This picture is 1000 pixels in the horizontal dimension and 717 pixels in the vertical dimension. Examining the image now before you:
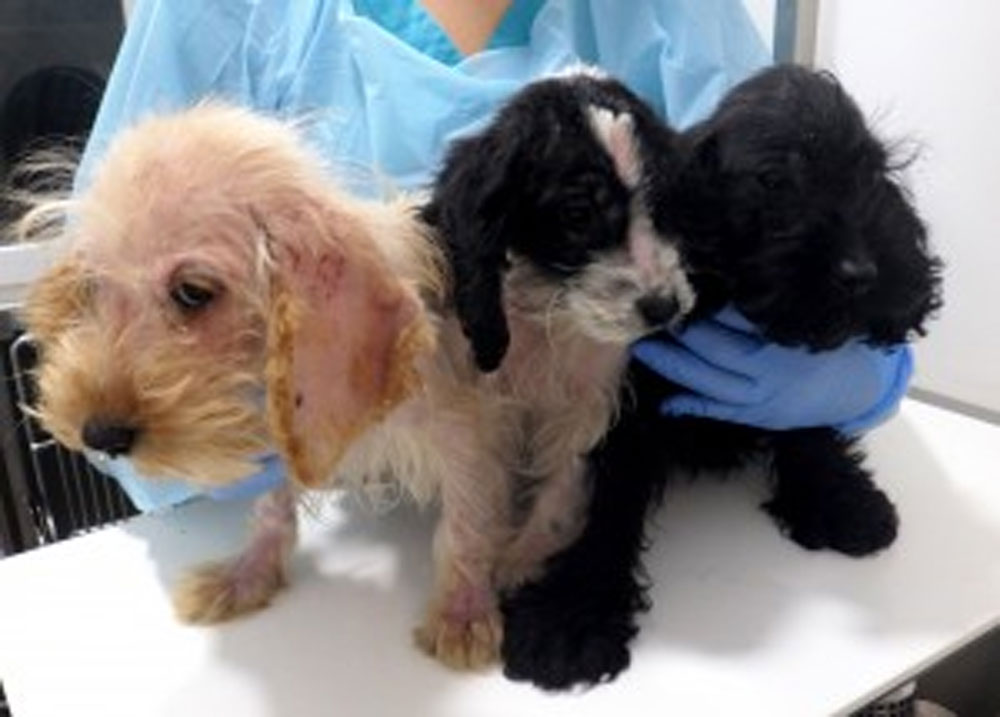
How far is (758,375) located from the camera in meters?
0.91

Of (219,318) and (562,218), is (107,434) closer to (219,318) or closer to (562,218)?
(219,318)

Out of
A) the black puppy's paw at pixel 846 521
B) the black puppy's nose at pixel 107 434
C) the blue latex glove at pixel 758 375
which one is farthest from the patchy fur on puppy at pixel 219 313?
the black puppy's paw at pixel 846 521

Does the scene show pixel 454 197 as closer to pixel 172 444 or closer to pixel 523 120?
pixel 523 120

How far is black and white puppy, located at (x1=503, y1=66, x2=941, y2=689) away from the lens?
2.48 feet

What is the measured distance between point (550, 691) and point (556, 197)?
347 mm

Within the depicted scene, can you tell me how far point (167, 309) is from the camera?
25.3 inches

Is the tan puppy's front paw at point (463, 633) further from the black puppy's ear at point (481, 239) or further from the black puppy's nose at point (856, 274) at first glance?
the black puppy's nose at point (856, 274)

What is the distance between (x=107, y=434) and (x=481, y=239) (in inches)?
10.9

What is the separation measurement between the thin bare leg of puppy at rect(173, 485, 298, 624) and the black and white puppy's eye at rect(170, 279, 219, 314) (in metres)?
0.28

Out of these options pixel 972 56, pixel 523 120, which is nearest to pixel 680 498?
pixel 523 120

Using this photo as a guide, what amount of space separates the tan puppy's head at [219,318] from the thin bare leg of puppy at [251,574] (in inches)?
8.6

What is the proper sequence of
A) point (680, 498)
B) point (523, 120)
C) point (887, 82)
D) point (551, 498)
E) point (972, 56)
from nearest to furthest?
point (523, 120) < point (551, 498) < point (680, 498) < point (972, 56) < point (887, 82)

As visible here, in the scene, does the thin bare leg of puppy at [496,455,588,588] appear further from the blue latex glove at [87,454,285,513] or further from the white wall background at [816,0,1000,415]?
the white wall background at [816,0,1000,415]

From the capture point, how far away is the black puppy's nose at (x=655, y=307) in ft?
2.40
